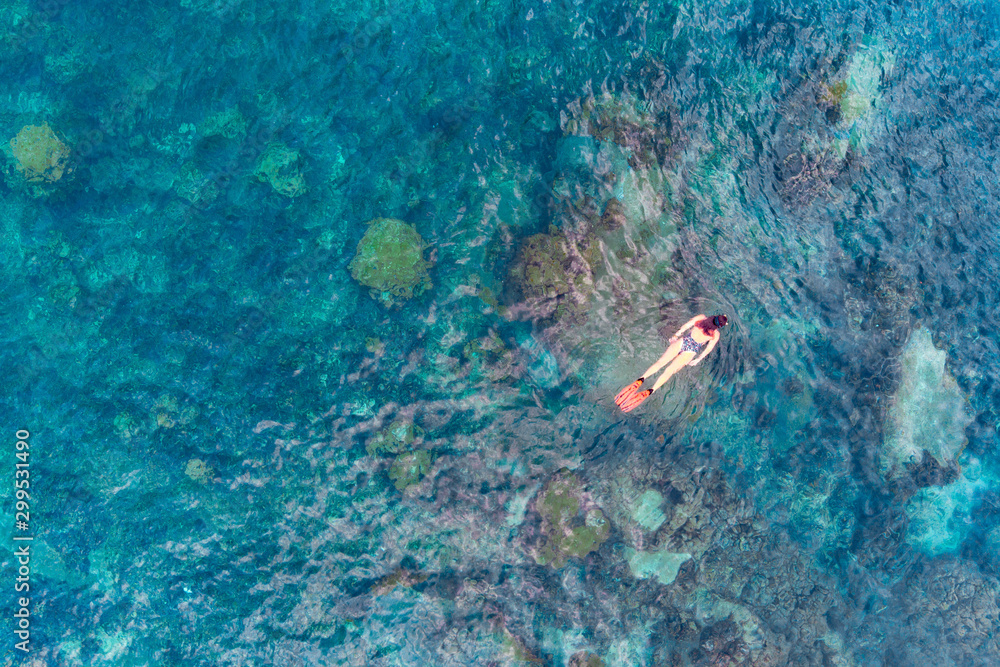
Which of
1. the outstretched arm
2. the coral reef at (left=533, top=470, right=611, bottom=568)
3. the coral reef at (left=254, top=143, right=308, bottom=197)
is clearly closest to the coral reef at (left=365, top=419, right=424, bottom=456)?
Result: the coral reef at (left=533, top=470, right=611, bottom=568)

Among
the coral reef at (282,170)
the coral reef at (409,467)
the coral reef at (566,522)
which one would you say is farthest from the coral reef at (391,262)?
the coral reef at (566,522)

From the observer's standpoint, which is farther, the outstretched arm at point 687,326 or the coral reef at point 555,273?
the coral reef at point 555,273

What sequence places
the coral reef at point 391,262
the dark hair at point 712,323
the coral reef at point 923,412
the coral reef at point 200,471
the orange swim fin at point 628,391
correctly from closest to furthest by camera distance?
the dark hair at point 712,323 < the orange swim fin at point 628,391 < the coral reef at point 391,262 < the coral reef at point 200,471 < the coral reef at point 923,412

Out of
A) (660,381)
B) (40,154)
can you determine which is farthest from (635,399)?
(40,154)

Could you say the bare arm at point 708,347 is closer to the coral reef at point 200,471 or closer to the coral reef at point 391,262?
the coral reef at point 391,262

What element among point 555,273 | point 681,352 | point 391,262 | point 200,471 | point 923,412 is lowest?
point 923,412

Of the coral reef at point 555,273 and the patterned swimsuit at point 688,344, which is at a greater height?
the coral reef at point 555,273

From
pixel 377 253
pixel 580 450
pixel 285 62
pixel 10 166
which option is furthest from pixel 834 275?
pixel 10 166

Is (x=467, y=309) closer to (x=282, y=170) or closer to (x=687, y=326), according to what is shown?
(x=687, y=326)

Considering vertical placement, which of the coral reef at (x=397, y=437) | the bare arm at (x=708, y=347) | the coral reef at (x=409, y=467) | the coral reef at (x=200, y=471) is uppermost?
the coral reef at (x=200, y=471)
